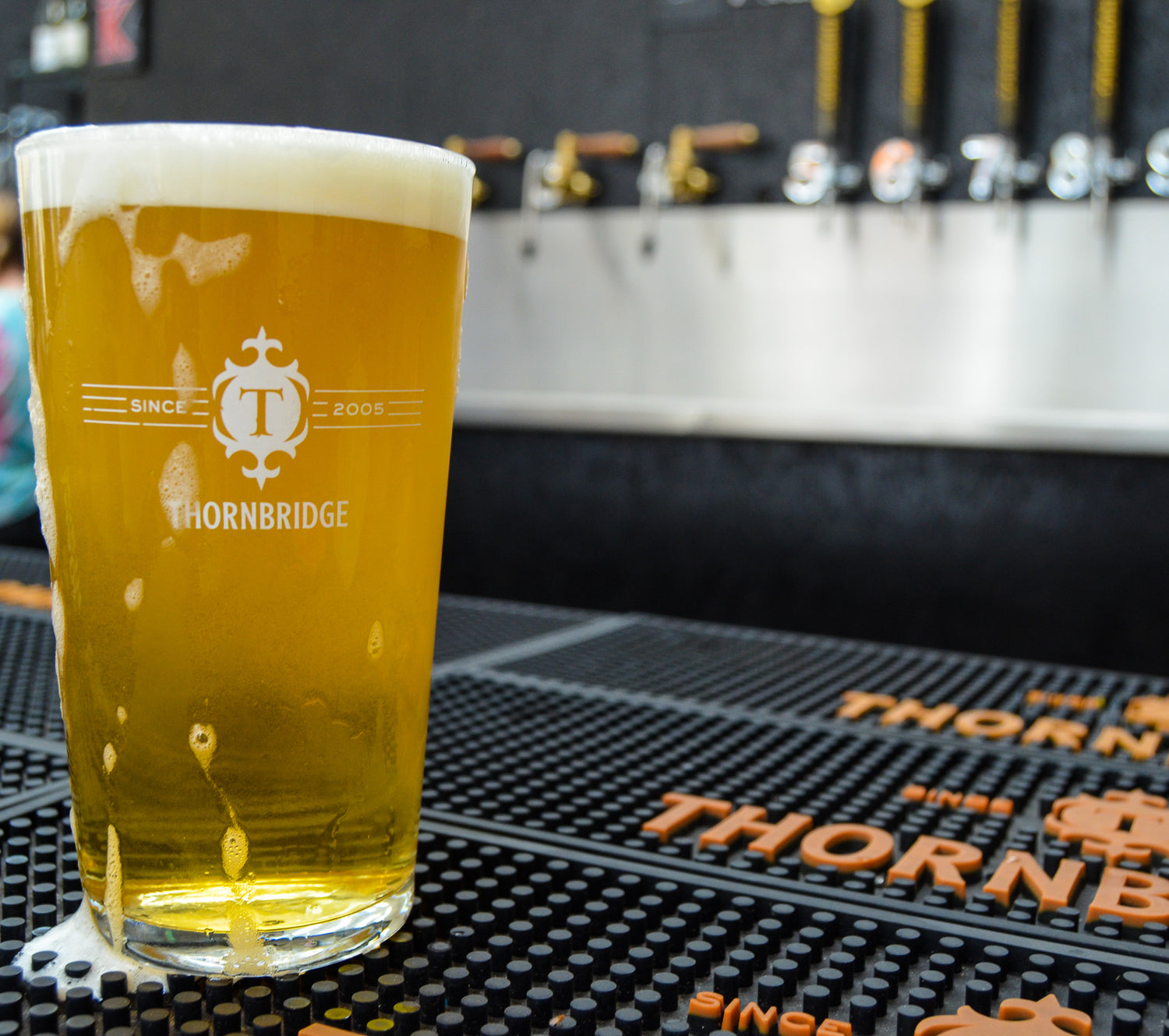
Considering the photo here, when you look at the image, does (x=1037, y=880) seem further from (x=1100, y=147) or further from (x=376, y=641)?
(x=1100, y=147)

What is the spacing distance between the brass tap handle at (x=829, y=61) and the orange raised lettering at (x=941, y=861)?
233 centimetres

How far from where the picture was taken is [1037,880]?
0.52 metres

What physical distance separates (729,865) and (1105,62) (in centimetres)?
235

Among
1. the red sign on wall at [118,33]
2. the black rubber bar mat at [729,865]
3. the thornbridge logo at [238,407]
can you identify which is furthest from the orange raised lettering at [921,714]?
the red sign on wall at [118,33]

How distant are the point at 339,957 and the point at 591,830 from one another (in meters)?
0.18

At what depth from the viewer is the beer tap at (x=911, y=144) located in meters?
2.53

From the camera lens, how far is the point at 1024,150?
2529mm

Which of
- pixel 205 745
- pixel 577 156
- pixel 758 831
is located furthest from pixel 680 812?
pixel 577 156

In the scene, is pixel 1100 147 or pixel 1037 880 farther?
pixel 1100 147

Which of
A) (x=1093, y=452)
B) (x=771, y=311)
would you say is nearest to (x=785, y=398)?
(x=771, y=311)

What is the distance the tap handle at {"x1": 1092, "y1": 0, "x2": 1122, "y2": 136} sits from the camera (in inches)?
93.0

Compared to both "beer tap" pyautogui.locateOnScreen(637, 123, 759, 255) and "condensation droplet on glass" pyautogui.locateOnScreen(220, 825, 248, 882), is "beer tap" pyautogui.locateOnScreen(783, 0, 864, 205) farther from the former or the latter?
"condensation droplet on glass" pyautogui.locateOnScreen(220, 825, 248, 882)

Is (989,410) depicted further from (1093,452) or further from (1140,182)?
(1140,182)

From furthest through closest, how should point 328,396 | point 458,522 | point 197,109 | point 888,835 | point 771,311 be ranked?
point 197,109, point 458,522, point 771,311, point 888,835, point 328,396
